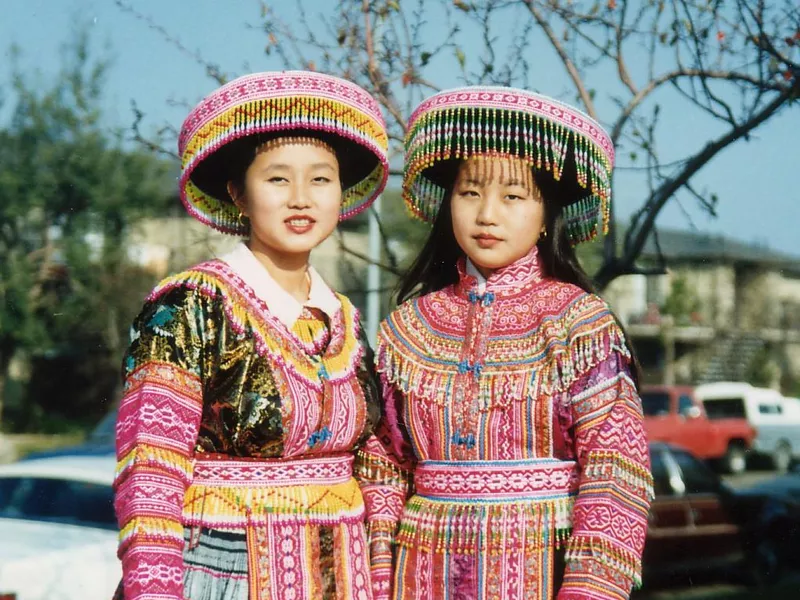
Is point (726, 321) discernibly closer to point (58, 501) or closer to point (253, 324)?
point (58, 501)

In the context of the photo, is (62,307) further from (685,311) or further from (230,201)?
(230,201)

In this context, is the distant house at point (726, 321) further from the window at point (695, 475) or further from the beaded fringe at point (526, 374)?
the beaded fringe at point (526, 374)

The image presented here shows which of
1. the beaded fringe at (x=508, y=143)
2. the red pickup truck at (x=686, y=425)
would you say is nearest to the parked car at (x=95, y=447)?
the beaded fringe at (x=508, y=143)

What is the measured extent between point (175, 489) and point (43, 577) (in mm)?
2605

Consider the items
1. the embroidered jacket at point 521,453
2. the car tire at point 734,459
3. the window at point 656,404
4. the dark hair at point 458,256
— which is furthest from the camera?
the car tire at point 734,459

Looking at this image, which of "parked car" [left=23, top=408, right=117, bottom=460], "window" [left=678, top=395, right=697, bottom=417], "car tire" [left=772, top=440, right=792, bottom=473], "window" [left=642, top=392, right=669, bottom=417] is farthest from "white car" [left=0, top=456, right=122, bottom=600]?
"car tire" [left=772, top=440, right=792, bottom=473]

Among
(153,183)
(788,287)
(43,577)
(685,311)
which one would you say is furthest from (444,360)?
(788,287)

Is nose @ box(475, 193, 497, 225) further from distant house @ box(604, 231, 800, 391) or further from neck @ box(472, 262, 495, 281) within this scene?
distant house @ box(604, 231, 800, 391)

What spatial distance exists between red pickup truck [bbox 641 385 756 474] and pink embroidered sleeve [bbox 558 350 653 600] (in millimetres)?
Answer: 17364

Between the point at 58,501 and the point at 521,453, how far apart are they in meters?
3.69

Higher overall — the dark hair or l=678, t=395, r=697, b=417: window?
the dark hair

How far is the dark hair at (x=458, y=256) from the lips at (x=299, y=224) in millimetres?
383

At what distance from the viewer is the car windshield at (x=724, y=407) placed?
2445cm

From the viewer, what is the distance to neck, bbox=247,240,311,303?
2.86 meters
